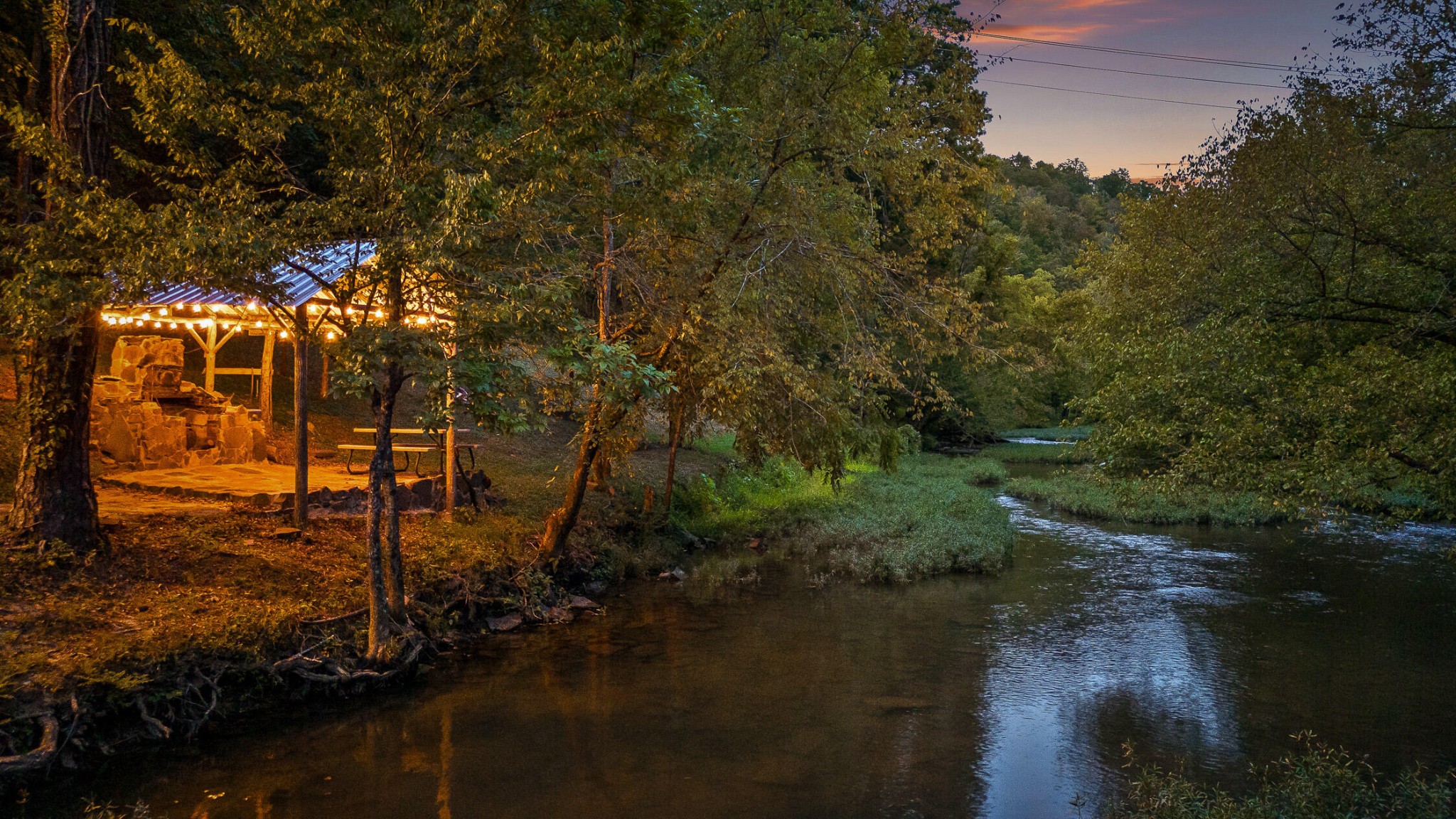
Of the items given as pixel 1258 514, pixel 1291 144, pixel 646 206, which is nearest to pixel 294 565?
pixel 646 206

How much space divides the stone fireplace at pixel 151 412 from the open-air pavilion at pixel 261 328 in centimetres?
2

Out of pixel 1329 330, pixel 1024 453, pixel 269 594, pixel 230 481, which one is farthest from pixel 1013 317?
pixel 269 594

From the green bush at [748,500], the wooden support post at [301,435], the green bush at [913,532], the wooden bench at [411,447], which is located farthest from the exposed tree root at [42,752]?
the green bush at [748,500]

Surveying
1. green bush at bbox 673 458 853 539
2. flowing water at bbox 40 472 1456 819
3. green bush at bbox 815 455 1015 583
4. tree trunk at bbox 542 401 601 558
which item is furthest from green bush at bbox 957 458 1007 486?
tree trunk at bbox 542 401 601 558

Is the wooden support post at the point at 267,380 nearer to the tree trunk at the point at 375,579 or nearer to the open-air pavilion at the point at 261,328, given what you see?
the open-air pavilion at the point at 261,328

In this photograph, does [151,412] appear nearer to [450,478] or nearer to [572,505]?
[450,478]

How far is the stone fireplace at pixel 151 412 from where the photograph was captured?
51.7 ft

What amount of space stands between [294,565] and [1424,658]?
51.7 feet

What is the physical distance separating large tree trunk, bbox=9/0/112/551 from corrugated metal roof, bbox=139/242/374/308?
1.24 m

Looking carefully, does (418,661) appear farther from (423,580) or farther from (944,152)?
(944,152)

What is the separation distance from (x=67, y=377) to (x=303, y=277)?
398cm

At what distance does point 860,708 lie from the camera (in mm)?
11055

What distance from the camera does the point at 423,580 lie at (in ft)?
41.0

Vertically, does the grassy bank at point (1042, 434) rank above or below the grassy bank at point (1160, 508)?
above
